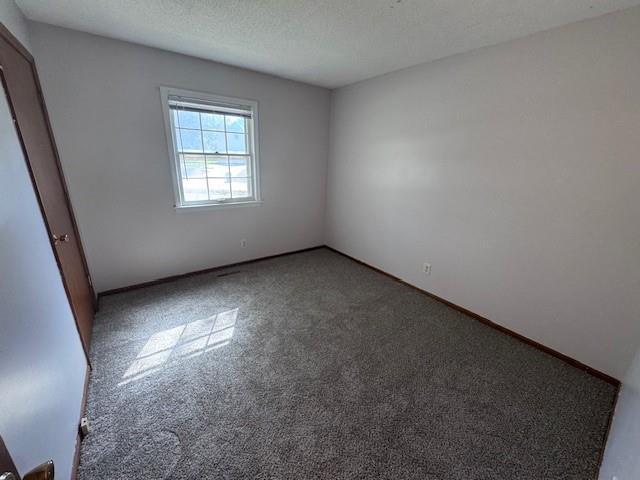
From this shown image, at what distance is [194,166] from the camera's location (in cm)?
302

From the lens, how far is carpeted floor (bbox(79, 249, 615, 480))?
1.32m

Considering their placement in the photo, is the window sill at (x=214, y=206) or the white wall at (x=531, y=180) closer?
the white wall at (x=531, y=180)

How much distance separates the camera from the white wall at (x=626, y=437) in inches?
39.9

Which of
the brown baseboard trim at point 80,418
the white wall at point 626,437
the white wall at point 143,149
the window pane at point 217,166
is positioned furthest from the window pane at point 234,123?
the white wall at point 626,437

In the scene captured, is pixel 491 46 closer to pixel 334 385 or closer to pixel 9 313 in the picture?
pixel 334 385

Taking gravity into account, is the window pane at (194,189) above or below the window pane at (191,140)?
below

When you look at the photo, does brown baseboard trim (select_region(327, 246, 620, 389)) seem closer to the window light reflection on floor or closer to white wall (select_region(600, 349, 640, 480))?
white wall (select_region(600, 349, 640, 480))

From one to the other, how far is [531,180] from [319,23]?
2.02 metres

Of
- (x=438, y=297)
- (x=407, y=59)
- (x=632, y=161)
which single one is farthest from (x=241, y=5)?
(x=438, y=297)

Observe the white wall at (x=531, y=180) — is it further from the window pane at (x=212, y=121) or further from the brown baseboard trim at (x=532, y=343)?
the window pane at (x=212, y=121)

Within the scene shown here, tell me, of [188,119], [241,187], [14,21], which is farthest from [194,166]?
[14,21]

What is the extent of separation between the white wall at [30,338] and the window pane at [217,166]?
178 cm

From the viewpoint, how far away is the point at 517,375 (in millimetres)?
1897

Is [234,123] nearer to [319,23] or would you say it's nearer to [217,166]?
[217,166]
